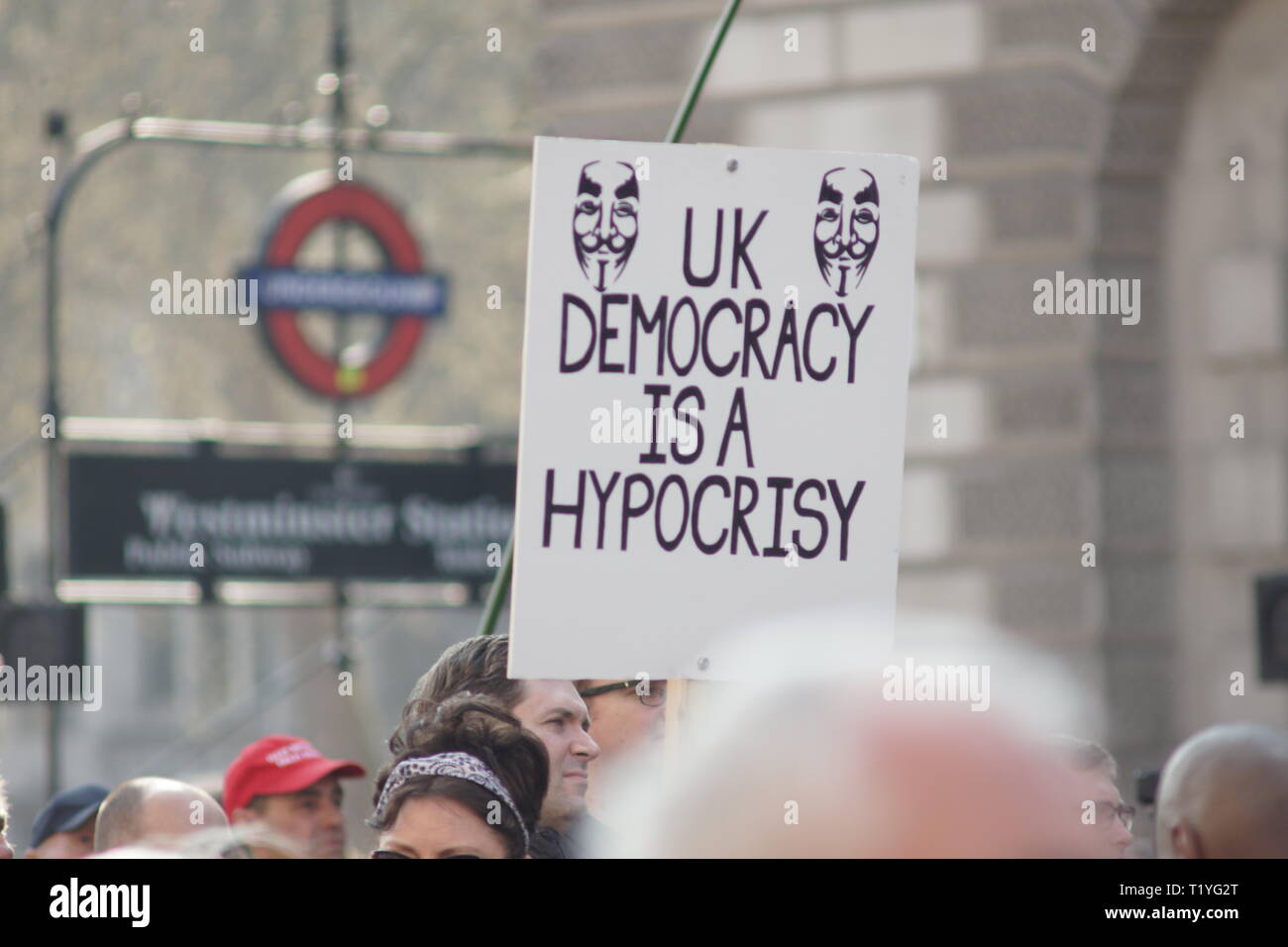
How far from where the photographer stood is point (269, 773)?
14.7 feet

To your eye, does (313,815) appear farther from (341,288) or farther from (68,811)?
(341,288)

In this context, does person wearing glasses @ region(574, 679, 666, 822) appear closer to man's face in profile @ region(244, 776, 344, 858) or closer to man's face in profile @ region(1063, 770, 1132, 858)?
man's face in profile @ region(1063, 770, 1132, 858)

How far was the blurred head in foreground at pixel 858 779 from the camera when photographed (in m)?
1.61

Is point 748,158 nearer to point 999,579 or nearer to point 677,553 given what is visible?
point 677,553

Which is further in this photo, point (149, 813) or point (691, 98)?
point (149, 813)

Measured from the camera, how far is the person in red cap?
444 cm

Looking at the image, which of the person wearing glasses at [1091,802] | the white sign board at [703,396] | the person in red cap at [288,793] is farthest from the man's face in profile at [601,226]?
the person in red cap at [288,793]

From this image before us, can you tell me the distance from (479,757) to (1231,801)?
3.25 feet

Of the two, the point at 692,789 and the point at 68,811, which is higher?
the point at 692,789

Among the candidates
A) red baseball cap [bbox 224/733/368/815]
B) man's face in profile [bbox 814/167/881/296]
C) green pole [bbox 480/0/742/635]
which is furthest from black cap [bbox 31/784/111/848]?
man's face in profile [bbox 814/167/881/296]

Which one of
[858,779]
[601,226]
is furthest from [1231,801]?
[858,779]

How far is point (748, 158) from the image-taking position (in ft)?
9.94

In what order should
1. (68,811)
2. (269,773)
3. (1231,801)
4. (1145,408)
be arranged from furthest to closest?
(1145,408) < (269,773) < (68,811) < (1231,801)

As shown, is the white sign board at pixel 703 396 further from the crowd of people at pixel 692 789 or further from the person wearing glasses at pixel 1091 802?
the person wearing glasses at pixel 1091 802
